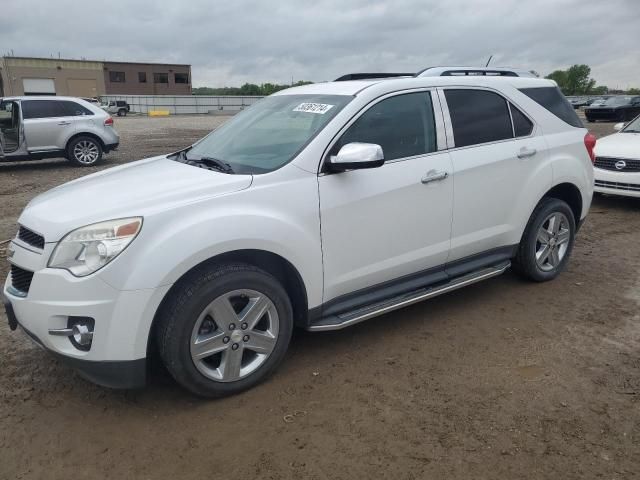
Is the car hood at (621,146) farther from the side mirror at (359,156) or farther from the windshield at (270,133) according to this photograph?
the side mirror at (359,156)

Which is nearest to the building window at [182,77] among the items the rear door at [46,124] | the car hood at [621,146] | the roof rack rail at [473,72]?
the rear door at [46,124]

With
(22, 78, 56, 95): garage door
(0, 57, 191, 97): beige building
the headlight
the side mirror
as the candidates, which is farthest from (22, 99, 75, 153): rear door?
(22, 78, 56, 95): garage door

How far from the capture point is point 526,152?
428cm

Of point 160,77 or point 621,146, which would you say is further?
point 160,77

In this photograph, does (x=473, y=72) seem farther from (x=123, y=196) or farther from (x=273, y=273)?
(x=123, y=196)

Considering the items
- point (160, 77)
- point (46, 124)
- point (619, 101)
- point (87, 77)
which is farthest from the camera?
point (160, 77)

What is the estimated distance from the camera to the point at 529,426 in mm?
2785

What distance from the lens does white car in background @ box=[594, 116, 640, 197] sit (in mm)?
7578

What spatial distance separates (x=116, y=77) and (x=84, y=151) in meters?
A: 67.7

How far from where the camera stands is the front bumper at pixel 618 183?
7.57m

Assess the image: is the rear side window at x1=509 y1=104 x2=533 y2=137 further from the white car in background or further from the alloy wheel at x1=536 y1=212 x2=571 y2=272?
the white car in background

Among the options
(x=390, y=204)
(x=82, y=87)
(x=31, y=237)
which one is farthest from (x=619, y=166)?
(x=82, y=87)

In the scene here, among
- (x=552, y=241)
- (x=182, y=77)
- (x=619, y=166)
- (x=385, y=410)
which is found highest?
(x=182, y=77)

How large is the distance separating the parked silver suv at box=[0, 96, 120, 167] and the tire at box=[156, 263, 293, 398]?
34.7 ft
